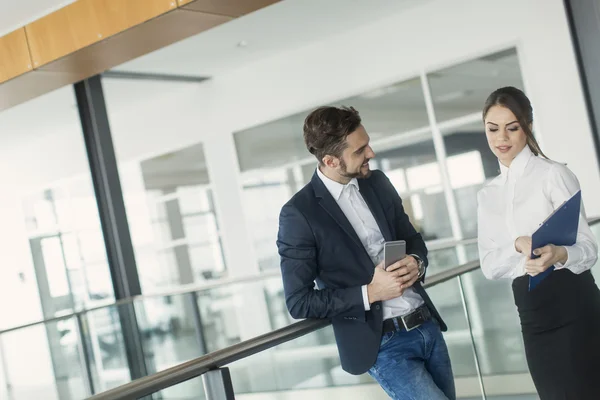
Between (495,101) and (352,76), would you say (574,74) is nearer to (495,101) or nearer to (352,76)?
(352,76)

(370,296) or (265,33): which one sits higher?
(265,33)

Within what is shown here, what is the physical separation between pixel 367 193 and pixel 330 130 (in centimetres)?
28

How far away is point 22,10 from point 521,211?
4.99 m

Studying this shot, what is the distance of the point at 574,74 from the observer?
706 centimetres

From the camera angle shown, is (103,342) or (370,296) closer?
(370,296)

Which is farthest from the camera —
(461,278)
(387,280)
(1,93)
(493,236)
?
(1,93)

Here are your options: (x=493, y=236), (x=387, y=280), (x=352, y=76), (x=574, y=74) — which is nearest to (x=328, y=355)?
(x=387, y=280)

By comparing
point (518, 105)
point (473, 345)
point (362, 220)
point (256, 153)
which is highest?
point (256, 153)

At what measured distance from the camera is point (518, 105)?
2.27 metres

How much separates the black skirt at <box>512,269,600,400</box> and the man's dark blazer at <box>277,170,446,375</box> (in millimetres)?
481

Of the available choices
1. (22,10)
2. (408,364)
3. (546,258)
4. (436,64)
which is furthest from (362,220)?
(436,64)

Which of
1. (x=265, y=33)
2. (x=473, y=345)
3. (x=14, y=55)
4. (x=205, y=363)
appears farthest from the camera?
(x=265, y=33)

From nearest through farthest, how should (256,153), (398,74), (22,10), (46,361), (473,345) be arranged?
(473,345), (22,10), (46,361), (398,74), (256,153)

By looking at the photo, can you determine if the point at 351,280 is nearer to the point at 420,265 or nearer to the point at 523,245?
the point at 420,265
